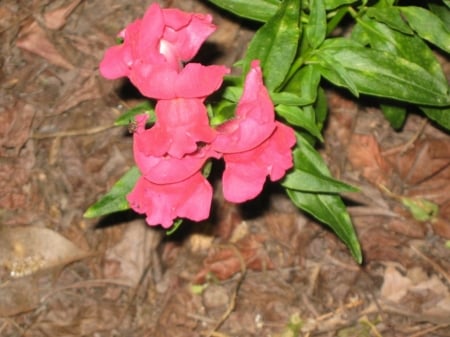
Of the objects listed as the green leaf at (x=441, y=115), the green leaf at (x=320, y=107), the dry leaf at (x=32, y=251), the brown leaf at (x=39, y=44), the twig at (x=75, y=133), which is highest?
the green leaf at (x=441, y=115)

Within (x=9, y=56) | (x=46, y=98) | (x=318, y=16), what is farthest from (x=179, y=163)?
(x=9, y=56)

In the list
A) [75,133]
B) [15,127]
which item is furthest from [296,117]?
[15,127]

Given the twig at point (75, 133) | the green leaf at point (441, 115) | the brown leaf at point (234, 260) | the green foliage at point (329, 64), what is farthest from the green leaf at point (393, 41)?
the twig at point (75, 133)

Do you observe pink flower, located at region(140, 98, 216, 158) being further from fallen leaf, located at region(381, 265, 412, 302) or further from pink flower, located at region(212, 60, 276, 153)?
fallen leaf, located at region(381, 265, 412, 302)

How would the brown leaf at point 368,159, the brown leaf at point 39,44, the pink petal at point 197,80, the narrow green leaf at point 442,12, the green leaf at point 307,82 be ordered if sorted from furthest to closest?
the brown leaf at point 39,44
the brown leaf at point 368,159
the narrow green leaf at point 442,12
the green leaf at point 307,82
the pink petal at point 197,80

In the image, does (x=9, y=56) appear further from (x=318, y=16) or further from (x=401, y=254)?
(x=401, y=254)

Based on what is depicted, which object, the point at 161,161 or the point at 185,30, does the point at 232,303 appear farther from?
the point at 185,30

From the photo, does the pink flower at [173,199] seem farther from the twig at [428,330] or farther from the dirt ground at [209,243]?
the twig at [428,330]
